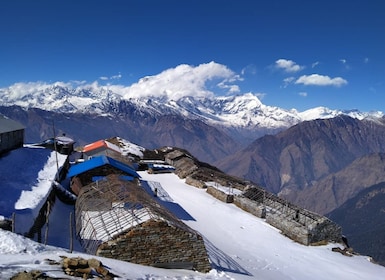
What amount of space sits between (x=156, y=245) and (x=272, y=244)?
597 inches

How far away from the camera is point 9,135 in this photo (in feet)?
135

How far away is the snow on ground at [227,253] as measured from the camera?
14773mm

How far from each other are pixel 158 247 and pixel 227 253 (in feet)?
27.2

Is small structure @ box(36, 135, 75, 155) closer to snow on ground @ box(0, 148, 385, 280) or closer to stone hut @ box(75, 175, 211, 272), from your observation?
snow on ground @ box(0, 148, 385, 280)

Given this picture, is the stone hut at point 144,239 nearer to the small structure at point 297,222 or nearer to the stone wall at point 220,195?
the small structure at point 297,222

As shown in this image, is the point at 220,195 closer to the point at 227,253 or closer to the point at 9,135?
the point at 227,253

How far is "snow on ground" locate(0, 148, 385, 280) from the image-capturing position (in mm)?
14773

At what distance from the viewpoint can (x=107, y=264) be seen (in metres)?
15.4

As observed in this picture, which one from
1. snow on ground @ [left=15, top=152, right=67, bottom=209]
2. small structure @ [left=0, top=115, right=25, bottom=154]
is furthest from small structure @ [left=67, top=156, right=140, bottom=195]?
small structure @ [left=0, top=115, right=25, bottom=154]

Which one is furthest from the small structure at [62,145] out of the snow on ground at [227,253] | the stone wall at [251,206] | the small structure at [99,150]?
the stone wall at [251,206]

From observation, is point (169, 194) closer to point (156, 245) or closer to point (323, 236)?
point (323, 236)

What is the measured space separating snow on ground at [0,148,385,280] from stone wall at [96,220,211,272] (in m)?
0.85

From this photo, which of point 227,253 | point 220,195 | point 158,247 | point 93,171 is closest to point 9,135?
point 93,171

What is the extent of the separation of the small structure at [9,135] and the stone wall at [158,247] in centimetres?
2527
